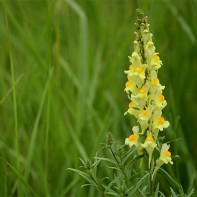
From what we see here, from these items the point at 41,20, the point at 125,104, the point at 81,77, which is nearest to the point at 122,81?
the point at 125,104

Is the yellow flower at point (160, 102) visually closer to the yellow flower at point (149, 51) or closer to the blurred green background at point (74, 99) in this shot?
the yellow flower at point (149, 51)

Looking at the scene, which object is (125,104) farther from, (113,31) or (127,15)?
(127,15)

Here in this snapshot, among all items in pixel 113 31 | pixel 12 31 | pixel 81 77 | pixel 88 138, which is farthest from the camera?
pixel 12 31

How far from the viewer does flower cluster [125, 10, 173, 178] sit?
3.06ft

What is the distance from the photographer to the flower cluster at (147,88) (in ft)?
3.06

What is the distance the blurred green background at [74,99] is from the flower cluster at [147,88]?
0.46m

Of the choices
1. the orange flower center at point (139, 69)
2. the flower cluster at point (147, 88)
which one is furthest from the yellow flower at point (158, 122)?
the orange flower center at point (139, 69)

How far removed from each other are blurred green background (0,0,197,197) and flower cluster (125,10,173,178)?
46 cm

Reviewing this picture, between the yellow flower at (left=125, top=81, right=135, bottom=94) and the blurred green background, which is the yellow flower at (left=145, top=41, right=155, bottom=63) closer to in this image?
the yellow flower at (left=125, top=81, right=135, bottom=94)

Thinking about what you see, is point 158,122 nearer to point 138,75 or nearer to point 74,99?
point 138,75

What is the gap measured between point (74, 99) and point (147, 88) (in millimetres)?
1225

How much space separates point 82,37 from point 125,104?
44cm

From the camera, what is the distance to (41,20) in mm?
2998

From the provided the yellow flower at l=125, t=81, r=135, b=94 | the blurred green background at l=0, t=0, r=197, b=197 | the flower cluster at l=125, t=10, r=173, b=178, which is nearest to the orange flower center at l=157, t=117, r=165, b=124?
the flower cluster at l=125, t=10, r=173, b=178
